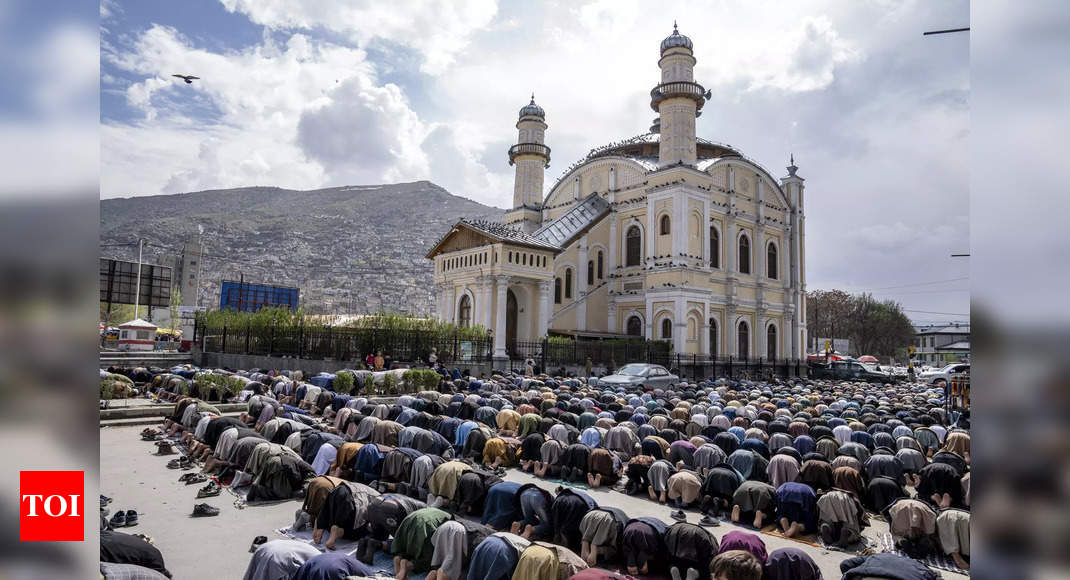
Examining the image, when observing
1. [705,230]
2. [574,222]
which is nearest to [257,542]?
[574,222]

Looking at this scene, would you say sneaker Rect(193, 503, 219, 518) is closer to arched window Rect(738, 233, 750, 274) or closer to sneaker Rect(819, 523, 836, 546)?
sneaker Rect(819, 523, 836, 546)

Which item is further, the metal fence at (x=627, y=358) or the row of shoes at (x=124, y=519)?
the metal fence at (x=627, y=358)

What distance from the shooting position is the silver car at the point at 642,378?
21803mm

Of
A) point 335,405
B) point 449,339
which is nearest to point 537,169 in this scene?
point 449,339

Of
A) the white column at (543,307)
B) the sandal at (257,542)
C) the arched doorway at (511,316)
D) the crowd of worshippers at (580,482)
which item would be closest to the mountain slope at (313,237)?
the arched doorway at (511,316)

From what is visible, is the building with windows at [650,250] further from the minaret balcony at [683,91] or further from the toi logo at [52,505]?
the toi logo at [52,505]

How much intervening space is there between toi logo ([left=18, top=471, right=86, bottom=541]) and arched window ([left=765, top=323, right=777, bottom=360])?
42494mm

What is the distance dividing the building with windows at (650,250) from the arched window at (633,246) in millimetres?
75

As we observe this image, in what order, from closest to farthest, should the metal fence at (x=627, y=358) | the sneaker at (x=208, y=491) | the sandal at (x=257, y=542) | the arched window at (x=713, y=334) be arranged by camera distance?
the sandal at (x=257, y=542)
the sneaker at (x=208, y=491)
the metal fence at (x=627, y=358)
the arched window at (x=713, y=334)

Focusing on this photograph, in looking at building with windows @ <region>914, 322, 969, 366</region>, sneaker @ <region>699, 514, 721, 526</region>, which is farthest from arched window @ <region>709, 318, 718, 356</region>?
building with windows @ <region>914, 322, 969, 366</region>

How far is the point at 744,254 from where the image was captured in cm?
4125

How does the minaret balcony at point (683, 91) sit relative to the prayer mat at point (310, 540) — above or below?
above

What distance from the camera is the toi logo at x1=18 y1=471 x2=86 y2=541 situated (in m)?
1.80

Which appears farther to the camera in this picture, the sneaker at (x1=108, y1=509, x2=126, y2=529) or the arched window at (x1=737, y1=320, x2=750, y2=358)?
the arched window at (x1=737, y1=320, x2=750, y2=358)
